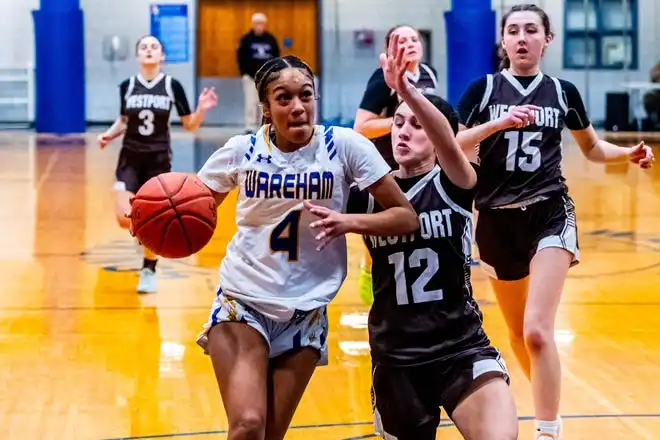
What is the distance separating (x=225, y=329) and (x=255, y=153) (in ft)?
1.90

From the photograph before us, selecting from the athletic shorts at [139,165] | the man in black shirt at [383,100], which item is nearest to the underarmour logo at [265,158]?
the man in black shirt at [383,100]

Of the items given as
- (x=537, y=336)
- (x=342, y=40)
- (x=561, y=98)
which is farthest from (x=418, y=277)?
(x=342, y=40)

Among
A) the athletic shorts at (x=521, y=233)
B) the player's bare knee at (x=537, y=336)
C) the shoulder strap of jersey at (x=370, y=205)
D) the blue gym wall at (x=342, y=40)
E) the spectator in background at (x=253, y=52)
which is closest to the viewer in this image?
the shoulder strap of jersey at (x=370, y=205)

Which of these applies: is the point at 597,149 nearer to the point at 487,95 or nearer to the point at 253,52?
the point at 487,95

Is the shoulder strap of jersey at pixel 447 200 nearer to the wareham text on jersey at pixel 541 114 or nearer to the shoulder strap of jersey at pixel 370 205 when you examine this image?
the shoulder strap of jersey at pixel 370 205

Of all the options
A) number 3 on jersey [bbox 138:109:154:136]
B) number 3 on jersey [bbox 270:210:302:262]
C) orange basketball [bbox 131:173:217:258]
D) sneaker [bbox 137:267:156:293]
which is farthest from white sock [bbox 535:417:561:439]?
number 3 on jersey [bbox 138:109:154:136]

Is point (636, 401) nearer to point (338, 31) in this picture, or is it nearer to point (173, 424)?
point (173, 424)

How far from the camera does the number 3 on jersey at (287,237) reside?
3.90 m

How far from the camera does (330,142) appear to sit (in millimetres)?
3969

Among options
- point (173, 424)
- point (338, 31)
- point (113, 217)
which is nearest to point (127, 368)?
point (173, 424)

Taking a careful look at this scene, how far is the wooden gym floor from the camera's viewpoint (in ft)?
18.0

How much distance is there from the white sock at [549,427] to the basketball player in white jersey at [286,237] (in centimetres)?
123

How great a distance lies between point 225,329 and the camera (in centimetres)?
391

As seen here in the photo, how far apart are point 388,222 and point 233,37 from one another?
2054cm
